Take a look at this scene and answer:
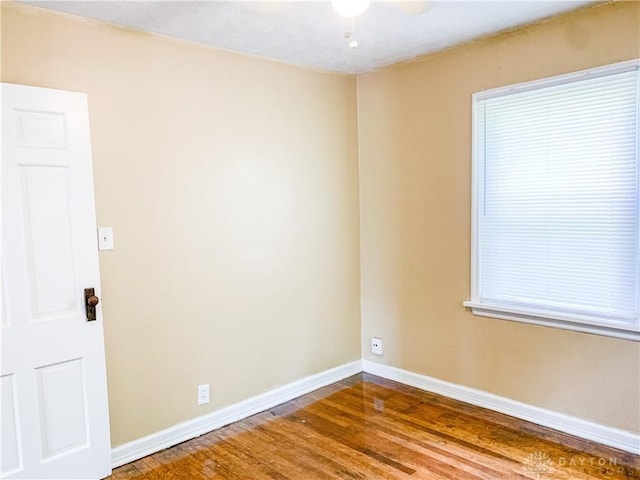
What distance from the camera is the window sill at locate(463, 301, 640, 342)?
8.16 ft

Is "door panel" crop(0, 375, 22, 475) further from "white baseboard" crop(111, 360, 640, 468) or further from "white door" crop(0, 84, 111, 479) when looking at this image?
"white baseboard" crop(111, 360, 640, 468)

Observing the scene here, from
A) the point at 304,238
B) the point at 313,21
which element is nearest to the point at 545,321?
the point at 304,238

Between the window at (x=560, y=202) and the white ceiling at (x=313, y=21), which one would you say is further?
the window at (x=560, y=202)

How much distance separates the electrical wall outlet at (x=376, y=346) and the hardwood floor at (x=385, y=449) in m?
0.58

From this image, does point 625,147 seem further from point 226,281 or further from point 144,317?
point 144,317

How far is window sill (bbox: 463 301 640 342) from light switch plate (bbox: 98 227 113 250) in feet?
7.54

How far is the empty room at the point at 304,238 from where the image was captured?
87.9 inches

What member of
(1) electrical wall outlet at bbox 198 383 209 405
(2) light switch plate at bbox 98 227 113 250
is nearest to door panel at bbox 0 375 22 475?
(2) light switch plate at bbox 98 227 113 250

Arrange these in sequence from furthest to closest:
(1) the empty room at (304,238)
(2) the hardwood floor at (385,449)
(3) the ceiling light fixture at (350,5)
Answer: (2) the hardwood floor at (385,449)
(1) the empty room at (304,238)
(3) the ceiling light fixture at (350,5)

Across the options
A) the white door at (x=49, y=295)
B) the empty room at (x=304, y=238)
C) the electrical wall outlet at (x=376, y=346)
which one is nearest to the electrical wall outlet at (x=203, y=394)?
the empty room at (x=304, y=238)

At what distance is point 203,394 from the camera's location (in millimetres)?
2891

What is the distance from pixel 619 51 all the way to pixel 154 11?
245cm

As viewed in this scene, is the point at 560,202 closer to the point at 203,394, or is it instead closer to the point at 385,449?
the point at 385,449

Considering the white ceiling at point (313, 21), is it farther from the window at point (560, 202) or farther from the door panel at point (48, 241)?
the door panel at point (48, 241)
